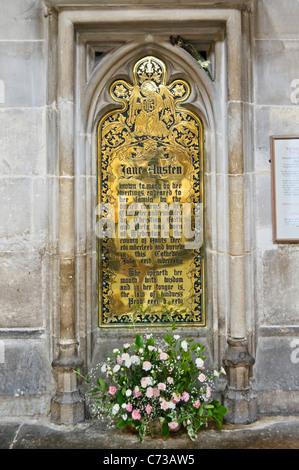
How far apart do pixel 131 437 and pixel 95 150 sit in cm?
236

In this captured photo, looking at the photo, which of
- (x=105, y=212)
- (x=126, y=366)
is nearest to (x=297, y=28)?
(x=105, y=212)

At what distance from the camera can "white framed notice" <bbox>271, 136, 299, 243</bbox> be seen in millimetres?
4266

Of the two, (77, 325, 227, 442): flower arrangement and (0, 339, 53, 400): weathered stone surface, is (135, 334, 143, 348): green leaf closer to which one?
(77, 325, 227, 442): flower arrangement

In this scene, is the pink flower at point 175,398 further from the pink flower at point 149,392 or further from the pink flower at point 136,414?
the pink flower at point 136,414

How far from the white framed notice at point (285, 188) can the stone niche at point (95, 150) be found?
254 mm

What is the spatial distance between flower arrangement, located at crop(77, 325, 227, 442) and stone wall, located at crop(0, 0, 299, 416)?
53 centimetres

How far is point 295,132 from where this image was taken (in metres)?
4.30

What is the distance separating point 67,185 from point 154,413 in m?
1.91

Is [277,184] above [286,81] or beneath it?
beneath

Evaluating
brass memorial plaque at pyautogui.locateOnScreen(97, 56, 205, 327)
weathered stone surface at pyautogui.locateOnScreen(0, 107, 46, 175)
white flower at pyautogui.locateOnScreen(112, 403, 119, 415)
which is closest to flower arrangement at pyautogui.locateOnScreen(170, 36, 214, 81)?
brass memorial plaque at pyautogui.locateOnScreen(97, 56, 205, 327)

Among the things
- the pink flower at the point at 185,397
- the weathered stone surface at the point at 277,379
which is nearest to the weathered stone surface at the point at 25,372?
the pink flower at the point at 185,397
